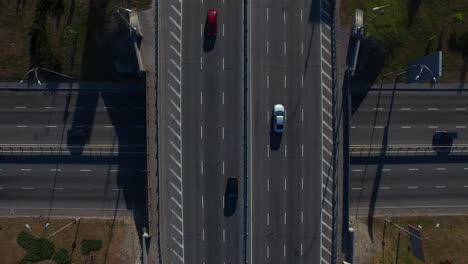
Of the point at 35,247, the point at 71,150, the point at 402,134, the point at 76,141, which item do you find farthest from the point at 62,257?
the point at 402,134

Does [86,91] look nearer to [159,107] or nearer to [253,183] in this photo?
[159,107]

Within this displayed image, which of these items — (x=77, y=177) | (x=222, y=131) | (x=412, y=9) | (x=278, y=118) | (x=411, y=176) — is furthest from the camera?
(x=411, y=176)

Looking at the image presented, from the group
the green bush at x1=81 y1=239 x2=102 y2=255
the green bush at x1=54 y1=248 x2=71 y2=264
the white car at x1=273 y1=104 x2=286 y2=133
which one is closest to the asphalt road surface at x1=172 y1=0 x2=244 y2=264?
the white car at x1=273 y1=104 x2=286 y2=133

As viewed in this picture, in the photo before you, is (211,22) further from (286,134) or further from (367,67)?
(367,67)

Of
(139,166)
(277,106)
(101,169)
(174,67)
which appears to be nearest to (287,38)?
(277,106)

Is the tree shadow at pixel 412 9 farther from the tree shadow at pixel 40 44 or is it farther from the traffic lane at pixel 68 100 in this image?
the tree shadow at pixel 40 44

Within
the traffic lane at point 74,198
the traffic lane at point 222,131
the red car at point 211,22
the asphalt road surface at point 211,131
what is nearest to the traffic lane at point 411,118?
the traffic lane at point 222,131
